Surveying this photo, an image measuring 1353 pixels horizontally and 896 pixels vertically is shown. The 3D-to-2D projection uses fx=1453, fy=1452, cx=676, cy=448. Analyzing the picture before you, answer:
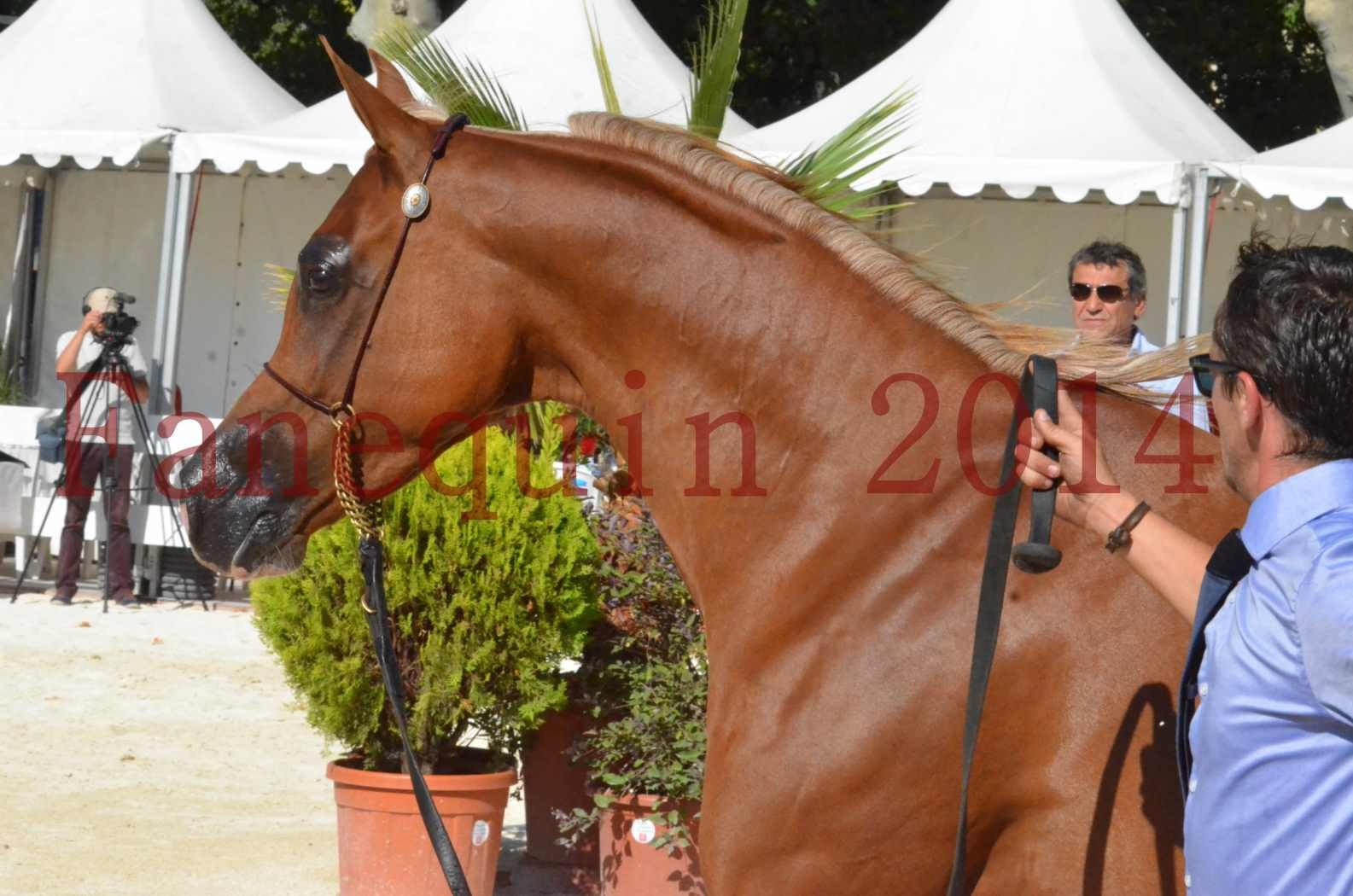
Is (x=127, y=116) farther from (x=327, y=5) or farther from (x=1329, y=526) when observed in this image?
(x=1329, y=526)

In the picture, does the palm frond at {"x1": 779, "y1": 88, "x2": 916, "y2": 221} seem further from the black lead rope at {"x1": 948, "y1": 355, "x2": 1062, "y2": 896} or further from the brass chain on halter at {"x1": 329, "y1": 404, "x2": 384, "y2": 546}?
the brass chain on halter at {"x1": 329, "y1": 404, "x2": 384, "y2": 546}

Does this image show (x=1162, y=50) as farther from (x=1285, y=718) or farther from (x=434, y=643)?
(x=1285, y=718)

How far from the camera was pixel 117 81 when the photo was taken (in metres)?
11.5

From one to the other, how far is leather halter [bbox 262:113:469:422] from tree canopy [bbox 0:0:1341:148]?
500 inches

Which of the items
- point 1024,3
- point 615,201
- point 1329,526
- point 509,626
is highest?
point 1024,3

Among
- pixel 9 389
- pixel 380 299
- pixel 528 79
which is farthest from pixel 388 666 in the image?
pixel 9 389

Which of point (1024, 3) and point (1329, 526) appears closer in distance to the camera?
point (1329, 526)

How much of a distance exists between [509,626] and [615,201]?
91.8 inches

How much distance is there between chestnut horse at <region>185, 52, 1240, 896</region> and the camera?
82.7 inches

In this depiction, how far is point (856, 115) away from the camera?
9914 mm

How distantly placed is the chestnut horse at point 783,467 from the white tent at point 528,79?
7294 mm

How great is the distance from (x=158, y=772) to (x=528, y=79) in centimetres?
593

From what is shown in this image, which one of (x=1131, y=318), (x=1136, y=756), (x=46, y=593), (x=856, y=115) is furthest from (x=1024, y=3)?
(x=1136, y=756)

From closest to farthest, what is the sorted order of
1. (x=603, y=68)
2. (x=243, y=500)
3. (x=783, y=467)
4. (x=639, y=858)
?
(x=783, y=467), (x=243, y=500), (x=603, y=68), (x=639, y=858)
